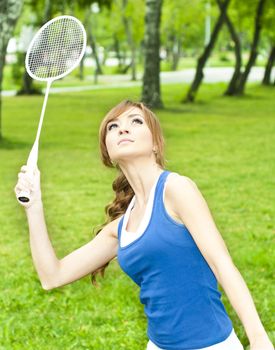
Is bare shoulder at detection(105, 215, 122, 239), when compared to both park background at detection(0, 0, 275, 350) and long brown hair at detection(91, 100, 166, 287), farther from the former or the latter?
park background at detection(0, 0, 275, 350)

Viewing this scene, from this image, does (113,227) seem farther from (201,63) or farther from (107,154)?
(201,63)

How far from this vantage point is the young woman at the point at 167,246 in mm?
2885

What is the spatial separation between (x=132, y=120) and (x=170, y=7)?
55.2 m

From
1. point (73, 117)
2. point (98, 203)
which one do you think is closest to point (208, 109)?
point (73, 117)

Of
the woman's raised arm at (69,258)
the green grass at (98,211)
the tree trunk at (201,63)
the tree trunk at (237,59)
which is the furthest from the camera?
the tree trunk at (237,59)

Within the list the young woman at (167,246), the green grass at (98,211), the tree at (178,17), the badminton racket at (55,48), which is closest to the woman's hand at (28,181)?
the young woman at (167,246)

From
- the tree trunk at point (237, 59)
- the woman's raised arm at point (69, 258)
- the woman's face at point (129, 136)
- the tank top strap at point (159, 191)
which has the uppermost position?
the woman's face at point (129, 136)

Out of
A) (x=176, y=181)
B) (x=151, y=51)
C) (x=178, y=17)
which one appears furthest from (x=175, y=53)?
(x=176, y=181)

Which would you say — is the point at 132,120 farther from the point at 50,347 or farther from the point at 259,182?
the point at 259,182

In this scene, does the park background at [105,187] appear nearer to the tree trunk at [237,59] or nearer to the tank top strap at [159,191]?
the tree trunk at [237,59]

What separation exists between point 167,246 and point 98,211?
7.45m

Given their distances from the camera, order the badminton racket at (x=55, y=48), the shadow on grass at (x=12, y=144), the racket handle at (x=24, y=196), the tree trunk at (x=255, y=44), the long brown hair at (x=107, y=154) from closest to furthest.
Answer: the racket handle at (x=24, y=196)
the long brown hair at (x=107, y=154)
the badminton racket at (x=55, y=48)
the shadow on grass at (x=12, y=144)
the tree trunk at (x=255, y=44)

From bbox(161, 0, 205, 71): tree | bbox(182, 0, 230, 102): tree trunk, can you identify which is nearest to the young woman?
bbox(182, 0, 230, 102): tree trunk

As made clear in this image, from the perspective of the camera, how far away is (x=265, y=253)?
308 inches
